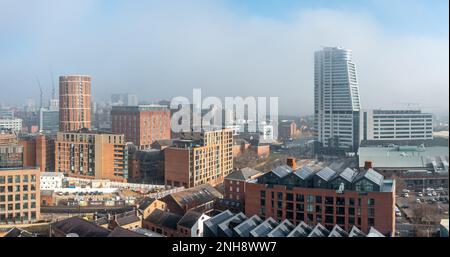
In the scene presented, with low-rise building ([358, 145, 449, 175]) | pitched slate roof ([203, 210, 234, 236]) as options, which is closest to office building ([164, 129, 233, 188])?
low-rise building ([358, 145, 449, 175])

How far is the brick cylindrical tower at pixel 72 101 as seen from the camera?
529 inches

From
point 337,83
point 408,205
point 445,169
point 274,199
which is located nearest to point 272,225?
point 274,199

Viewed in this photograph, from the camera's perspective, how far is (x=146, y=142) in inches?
498

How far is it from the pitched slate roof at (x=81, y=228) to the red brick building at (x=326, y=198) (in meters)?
1.89

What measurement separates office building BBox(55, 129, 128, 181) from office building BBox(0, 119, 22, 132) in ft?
10.3

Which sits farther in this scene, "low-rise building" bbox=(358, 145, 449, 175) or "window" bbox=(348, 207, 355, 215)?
"low-rise building" bbox=(358, 145, 449, 175)

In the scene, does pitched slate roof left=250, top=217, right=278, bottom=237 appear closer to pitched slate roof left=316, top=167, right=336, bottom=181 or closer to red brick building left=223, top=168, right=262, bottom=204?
pitched slate roof left=316, top=167, right=336, bottom=181

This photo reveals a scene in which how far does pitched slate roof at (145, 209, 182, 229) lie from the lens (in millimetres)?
4441

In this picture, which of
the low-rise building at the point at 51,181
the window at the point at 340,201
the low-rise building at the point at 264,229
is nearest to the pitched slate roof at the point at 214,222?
the low-rise building at the point at 264,229

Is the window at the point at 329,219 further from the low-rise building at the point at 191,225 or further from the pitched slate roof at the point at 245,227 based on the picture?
the low-rise building at the point at 191,225

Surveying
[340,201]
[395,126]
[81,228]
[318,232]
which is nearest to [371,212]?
[340,201]

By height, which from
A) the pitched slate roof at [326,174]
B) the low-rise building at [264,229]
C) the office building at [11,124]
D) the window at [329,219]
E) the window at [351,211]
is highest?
the office building at [11,124]

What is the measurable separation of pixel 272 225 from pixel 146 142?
30.1ft
